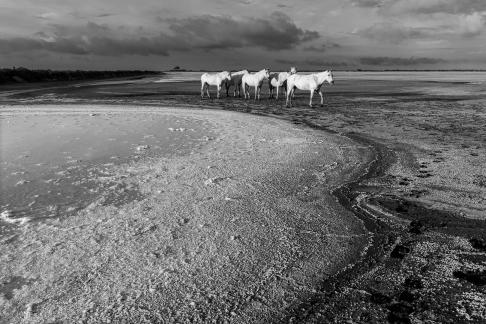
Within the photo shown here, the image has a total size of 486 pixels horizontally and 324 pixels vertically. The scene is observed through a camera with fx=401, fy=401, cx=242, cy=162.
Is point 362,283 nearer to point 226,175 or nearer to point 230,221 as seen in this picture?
point 230,221

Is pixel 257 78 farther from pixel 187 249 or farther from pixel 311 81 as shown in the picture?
pixel 187 249

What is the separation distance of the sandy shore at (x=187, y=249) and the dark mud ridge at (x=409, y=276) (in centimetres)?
19

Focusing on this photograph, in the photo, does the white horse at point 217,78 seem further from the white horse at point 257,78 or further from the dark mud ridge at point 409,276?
the dark mud ridge at point 409,276

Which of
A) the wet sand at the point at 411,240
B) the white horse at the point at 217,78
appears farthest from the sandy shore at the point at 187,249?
the white horse at the point at 217,78

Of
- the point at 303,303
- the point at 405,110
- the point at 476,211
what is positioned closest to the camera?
the point at 303,303

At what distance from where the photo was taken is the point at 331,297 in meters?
3.75

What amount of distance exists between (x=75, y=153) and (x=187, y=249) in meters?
5.82

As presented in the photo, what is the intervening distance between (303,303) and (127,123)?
1200 centimetres

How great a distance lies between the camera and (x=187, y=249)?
460 cm

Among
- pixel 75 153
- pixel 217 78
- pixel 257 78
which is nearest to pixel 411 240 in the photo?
pixel 75 153

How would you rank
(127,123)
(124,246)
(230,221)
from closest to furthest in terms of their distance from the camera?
1. (124,246)
2. (230,221)
3. (127,123)

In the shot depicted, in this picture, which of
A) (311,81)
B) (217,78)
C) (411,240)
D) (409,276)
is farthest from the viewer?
(217,78)

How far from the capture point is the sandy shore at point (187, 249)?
3.59 meters

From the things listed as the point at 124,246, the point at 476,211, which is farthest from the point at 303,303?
the point at 476,211
